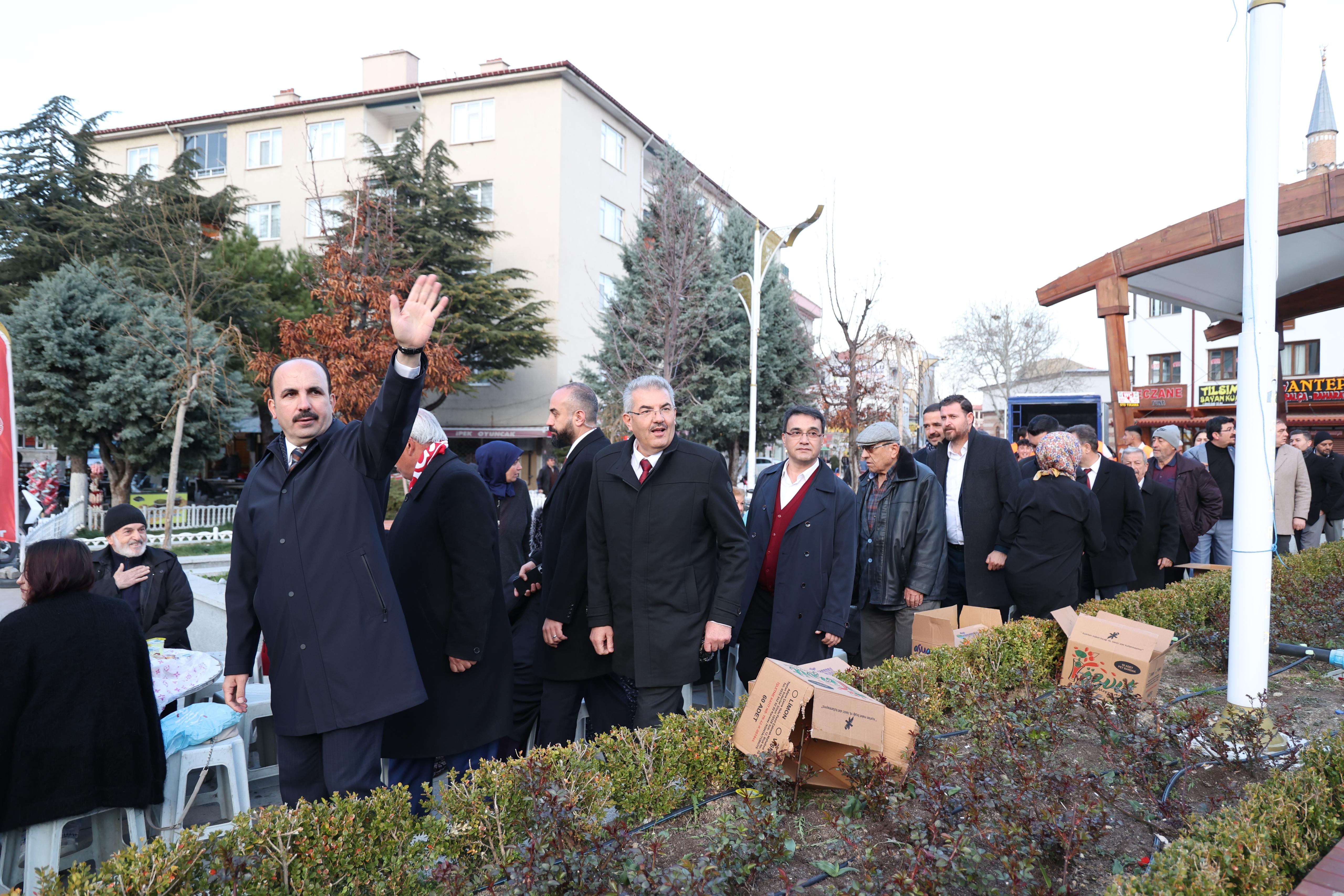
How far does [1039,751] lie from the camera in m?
3.16

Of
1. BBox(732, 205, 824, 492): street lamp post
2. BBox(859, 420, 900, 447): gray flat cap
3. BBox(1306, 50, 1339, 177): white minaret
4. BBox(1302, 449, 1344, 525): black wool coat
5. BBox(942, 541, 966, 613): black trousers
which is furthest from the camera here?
BBox(1306, 50, 1339, 177): white minaret

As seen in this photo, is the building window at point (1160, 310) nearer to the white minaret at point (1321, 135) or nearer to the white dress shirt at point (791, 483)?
the white minaret at point (1321, 135)

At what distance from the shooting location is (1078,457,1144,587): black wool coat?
6746mm

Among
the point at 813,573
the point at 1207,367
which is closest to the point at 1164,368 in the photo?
the point at 1207,367

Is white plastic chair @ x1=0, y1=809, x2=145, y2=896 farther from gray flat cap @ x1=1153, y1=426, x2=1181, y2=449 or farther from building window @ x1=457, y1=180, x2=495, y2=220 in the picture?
building window @ x1=457, y1=180, x2=495, y2=220

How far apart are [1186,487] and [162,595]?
9.23 metres

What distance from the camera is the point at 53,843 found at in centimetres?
328

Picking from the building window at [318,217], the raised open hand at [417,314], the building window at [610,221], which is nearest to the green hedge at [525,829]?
the raised open hand at [417,314]

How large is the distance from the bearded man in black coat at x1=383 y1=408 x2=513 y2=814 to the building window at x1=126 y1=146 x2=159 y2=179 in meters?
38.0

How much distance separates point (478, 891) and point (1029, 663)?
324cm

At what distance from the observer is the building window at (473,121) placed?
2997 centimetres

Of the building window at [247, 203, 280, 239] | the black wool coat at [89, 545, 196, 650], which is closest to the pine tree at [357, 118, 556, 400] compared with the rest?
the building window at [247, 203, 280, 239]

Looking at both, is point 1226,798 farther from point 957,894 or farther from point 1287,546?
point 1287,546

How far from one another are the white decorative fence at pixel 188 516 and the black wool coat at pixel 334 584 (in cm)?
1608
